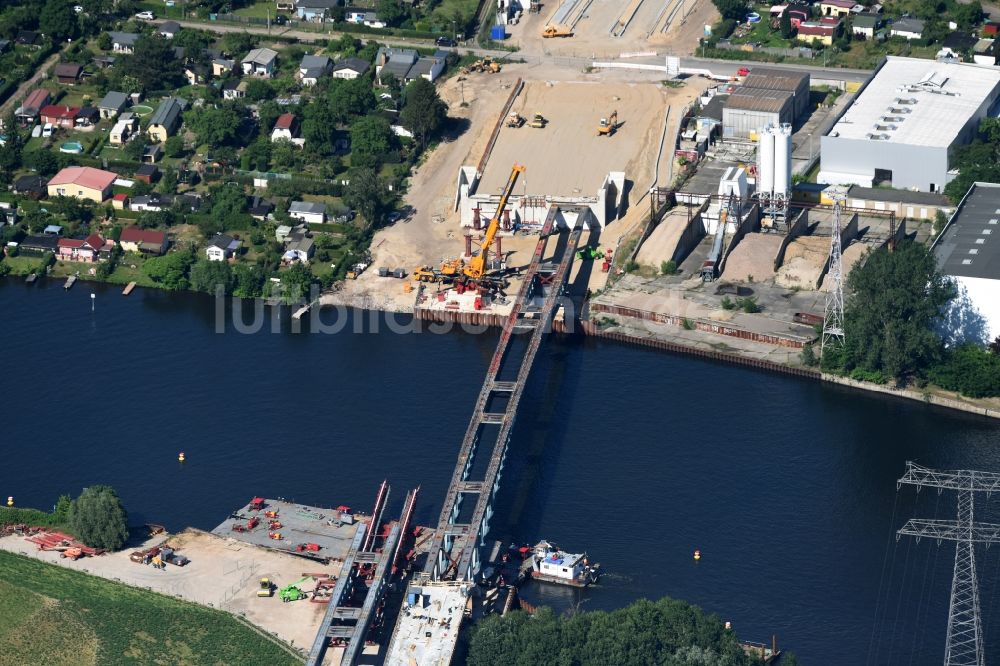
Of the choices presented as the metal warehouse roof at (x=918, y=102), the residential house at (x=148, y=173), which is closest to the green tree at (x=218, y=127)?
the residential house at (x=148, y=173)

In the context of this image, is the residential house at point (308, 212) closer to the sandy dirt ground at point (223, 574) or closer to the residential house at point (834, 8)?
the sandy dirt ground at point (223, 574)

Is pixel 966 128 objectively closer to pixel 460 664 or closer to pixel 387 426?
pixel 387 426

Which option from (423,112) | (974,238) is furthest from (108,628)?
(423,112)

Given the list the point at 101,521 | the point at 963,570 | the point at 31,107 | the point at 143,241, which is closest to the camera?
the point at 963,570

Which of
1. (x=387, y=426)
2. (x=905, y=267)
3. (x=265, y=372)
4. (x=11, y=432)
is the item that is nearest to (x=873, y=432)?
(x=905, y=267)

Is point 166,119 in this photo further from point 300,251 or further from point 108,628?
point 108,628

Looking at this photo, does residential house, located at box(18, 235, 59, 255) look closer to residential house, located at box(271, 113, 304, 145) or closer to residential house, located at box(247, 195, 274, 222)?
residential house, located at box(247, 195, 274, 222)
